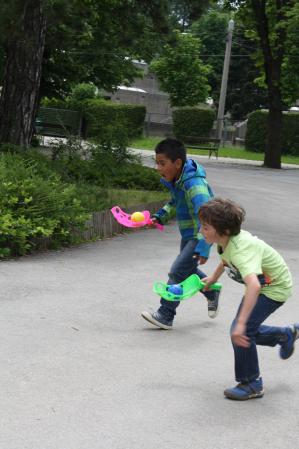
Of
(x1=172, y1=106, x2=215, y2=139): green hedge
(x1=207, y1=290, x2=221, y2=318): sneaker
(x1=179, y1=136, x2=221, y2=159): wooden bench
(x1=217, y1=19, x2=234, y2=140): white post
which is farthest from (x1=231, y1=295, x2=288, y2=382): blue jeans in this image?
(x1=172, y1=106, x2=215, y2=139): green hedge

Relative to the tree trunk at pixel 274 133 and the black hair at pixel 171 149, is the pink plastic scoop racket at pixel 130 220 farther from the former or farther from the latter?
the tree trunk at pixel 274 133

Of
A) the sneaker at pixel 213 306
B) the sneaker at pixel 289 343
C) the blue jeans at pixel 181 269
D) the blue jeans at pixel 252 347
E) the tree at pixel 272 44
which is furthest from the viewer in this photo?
the tree at pixel 272 44

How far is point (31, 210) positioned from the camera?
9.52 meters

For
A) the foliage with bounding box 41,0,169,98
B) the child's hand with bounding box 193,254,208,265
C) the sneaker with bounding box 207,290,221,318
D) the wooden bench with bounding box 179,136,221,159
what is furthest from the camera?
the wooden bench with bounding box 179,136,221,159

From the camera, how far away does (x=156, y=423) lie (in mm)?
4680

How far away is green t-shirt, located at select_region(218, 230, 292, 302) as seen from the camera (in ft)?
16.1

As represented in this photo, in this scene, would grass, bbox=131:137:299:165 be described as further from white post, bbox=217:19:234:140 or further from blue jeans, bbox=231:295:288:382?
blue jeans, bbox=231:295:288:382

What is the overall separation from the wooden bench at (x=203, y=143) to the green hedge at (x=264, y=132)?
196 inches

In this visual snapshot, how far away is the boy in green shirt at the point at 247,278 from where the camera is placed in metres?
4.83

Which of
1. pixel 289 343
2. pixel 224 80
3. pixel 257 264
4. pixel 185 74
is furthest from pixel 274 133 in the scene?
pixel 257 264

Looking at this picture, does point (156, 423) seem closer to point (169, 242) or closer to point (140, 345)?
point (140, 345)

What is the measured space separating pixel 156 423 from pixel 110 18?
44.2ft

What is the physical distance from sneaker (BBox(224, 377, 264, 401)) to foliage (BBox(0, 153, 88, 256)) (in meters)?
4.33

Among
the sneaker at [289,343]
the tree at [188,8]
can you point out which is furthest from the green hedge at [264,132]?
the sneaker at [289,343]
